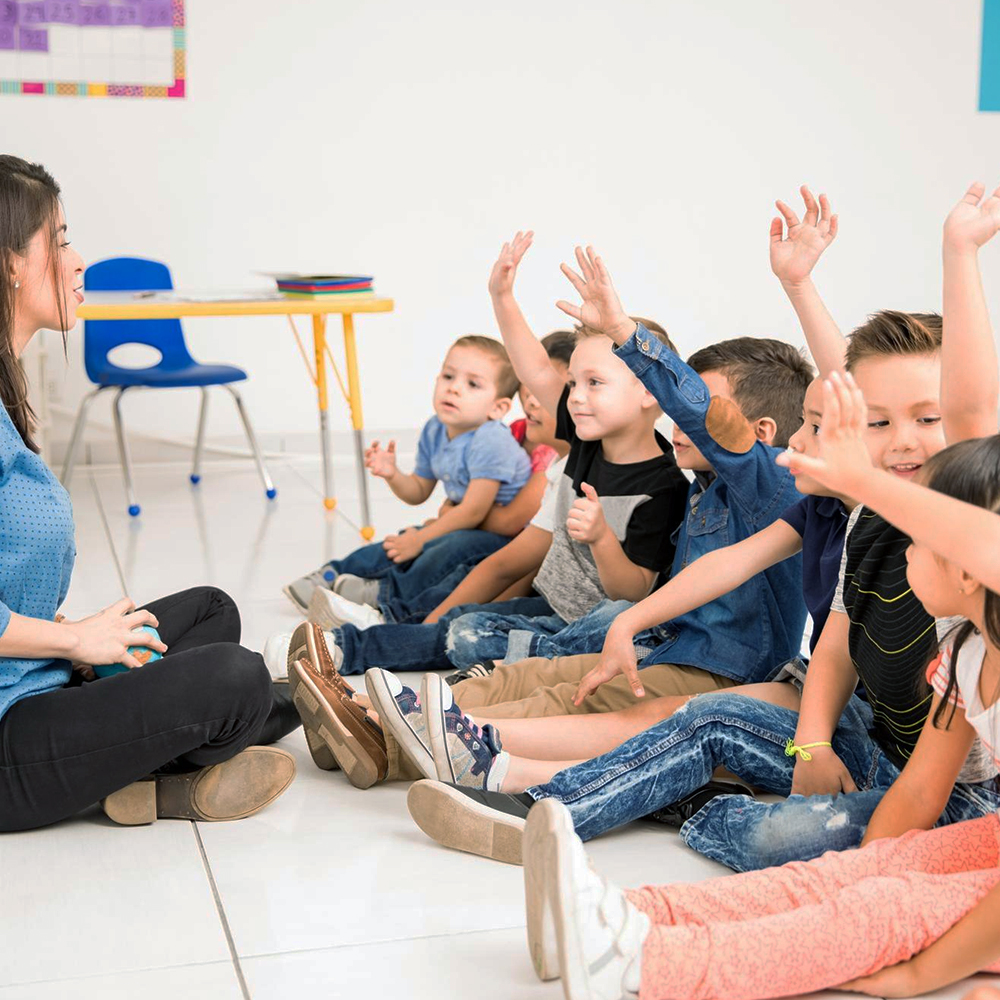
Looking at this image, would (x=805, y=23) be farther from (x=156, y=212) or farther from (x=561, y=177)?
(x=156, y=212)

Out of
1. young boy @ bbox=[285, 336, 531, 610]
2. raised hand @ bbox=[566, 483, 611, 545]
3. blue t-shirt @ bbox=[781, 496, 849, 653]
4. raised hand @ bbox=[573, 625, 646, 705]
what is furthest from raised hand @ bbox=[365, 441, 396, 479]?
blue t-shirt @ bbox=[781, 496, 849, 653]

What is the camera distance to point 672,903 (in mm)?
1177

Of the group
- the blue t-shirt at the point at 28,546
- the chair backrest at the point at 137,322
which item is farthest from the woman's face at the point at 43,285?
the chair backrest at the point at 137,322

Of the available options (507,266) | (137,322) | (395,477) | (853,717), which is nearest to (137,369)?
(137,322)

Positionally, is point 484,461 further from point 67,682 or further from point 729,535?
point 67,682

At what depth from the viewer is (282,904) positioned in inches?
54.9

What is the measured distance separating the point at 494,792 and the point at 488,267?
11.1 feet

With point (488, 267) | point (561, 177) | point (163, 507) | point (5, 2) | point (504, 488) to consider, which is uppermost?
point (5, 2)

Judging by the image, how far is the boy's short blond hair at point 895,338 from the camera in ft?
4.89

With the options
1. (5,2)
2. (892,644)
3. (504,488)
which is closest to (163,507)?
(504,488)

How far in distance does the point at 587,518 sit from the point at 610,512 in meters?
0.19

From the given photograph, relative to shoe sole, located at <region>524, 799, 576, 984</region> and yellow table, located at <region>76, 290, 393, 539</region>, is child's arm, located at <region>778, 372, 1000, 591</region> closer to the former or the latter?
shoe sole, located at <region>524, 799, 576, 984</region>

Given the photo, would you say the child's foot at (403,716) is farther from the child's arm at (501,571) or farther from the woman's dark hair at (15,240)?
the child's arm at (501,571)

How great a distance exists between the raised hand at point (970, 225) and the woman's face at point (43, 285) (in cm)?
107
